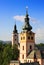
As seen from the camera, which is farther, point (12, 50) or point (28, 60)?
point (12, 50)

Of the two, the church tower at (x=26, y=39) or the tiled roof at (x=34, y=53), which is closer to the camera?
the tiled roof at (x=34, y=53)

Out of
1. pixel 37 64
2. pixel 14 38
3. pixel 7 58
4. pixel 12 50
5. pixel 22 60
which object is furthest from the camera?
pixel 14 38

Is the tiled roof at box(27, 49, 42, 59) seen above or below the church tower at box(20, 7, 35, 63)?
below

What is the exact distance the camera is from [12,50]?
3346 inches

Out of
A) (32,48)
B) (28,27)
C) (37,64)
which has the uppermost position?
(28,27)

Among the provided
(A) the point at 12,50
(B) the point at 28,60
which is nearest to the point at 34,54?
(B) the point at 28,60

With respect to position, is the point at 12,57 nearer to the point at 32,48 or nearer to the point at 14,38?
the point at 32,48

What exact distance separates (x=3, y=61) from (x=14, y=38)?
34.4 m

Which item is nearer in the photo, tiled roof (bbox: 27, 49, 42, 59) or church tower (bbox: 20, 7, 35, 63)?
tiled roof (bbox: 27, 49, 42, 59)

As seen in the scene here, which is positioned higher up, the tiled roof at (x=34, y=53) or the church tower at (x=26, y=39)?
the church tower at (x=26, y=39)

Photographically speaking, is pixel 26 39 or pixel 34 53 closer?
pixel 34 53

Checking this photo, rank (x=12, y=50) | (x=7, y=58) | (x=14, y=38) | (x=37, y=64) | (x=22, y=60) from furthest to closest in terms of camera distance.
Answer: (x=14, y=38) < (x=12, y=50) < (x=7, y=58) < (x=22, y=60) < (x=37, y=64)

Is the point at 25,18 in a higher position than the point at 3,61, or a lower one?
higher

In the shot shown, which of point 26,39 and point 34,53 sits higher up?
point 26,39
